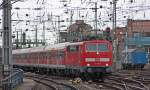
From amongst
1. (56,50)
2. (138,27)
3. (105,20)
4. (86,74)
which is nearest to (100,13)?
(105,20)

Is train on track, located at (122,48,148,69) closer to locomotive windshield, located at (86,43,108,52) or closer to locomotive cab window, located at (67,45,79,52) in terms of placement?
locomotive cab window, located at (67,45,79,52)

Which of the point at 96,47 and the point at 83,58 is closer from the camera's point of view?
the point at 83,58

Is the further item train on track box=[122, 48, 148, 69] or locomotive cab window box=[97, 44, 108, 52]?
train on track box=[122, 48, 148, 69]

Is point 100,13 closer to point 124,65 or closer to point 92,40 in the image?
point 124,65

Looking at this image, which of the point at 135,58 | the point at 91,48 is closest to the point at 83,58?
the point at 91,48

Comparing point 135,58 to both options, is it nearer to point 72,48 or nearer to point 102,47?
point 72,48

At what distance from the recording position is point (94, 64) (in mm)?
32094

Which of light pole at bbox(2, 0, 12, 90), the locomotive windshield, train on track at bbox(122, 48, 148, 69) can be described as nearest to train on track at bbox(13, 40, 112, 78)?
the locomotive windshield

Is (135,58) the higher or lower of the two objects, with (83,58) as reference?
lower

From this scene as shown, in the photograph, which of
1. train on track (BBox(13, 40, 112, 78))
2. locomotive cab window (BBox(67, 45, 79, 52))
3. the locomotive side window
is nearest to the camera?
train on track (BBox(13, 40, 112, 78))

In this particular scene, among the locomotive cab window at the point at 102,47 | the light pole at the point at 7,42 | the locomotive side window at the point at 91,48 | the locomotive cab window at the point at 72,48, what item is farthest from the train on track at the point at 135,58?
the light pole at the point at 7,42

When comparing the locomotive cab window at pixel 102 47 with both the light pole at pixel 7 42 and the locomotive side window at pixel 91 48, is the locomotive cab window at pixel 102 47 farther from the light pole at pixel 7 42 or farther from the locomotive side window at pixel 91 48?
the light pole at pixel 7 42

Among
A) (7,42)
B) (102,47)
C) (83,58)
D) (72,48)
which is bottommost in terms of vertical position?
(83,58)

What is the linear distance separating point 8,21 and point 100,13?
2489 cm
